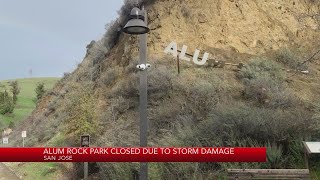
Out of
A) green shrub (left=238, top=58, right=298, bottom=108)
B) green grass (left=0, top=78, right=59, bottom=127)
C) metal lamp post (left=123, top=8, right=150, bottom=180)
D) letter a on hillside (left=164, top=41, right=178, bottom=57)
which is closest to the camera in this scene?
metal lamp post (left=123, top=8, right=150, bottom=180)

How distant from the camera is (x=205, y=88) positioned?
16719 mm

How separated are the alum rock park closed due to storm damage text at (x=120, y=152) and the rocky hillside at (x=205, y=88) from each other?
5375 millimetres

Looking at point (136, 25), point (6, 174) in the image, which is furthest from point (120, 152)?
point (6, 174)

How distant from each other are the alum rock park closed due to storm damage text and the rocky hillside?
5375 millimetres

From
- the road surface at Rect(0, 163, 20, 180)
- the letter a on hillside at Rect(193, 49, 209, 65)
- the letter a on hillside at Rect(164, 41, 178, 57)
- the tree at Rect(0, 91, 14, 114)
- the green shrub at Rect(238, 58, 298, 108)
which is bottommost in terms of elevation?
the road surface at Rect(0, 163, 20, 180)

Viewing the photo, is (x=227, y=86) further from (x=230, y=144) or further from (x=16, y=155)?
(x=16, y=155)

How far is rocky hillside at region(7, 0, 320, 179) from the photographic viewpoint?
10344mm

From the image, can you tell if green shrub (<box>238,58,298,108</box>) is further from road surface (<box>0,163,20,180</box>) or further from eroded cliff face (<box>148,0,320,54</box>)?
road surface (<box>0,163,20,180</box>)

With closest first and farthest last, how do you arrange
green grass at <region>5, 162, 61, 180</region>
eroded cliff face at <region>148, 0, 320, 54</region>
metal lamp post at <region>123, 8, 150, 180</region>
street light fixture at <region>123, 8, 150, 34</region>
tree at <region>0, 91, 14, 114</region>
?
metal lamp post at <region>123, 8, 150, 180</region> → street light fixture at <region>123, 8, 150, 34</region> → green grass at <region>5, 162, 61, 180</region> → eroded cliff face at <region>148, 0, 320, 54</region> → tree at <region>0, 91, 14, 114</region>

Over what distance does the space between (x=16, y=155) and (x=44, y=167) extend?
1386 centimetres

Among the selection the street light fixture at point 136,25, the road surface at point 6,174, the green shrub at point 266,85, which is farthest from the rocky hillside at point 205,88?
the street light fixture at point 136,25

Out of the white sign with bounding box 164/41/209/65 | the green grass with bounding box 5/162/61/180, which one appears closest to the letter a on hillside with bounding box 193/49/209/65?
the white sign with bounding box 164/41/209/65

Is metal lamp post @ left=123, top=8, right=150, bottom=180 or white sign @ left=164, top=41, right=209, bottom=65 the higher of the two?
white sign @ left=164, top=41, right=209, bottom=65

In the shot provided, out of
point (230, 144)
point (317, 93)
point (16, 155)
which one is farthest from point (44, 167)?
point (16, 155)
